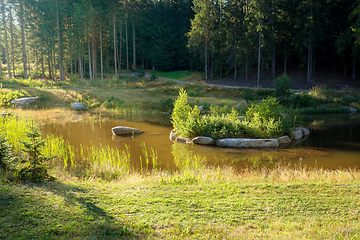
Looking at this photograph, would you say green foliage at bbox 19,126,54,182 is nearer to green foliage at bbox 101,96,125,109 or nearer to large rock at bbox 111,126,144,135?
large rock at bbox 111,126,144,135

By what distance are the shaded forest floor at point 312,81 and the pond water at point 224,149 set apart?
16.6 m

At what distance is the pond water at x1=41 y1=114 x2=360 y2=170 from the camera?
9.61m

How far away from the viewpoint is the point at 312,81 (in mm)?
33281

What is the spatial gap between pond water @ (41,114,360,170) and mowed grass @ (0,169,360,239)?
2.89m

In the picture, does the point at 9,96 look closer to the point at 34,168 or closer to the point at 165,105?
the point at 165,105

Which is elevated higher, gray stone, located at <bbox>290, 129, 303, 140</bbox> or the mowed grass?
the mowed grass

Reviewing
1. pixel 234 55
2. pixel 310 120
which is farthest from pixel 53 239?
pixel 234 55

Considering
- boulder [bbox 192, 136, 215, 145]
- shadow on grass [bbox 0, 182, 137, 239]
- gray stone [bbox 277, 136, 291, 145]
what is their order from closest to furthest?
1. shadow on grass [bbox 0, 182, 137, 239]
2. boulder [bbox 192, 136, 215, 145]
3. gray stone [bbox 277, 136, 291, 145]

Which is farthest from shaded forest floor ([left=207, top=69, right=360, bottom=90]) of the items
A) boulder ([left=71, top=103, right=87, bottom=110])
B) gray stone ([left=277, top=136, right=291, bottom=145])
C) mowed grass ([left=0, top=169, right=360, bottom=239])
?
mowed grass ([left=0, top=169, right=360, bottom=239])

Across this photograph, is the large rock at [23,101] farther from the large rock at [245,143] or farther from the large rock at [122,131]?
the large rock at [245,143]

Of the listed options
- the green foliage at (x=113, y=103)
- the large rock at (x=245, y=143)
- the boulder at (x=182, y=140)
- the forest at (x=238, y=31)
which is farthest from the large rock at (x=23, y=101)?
the large rock at (x=245, y=143)

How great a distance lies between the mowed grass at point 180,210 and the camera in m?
3.77

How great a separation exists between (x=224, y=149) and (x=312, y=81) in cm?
2737

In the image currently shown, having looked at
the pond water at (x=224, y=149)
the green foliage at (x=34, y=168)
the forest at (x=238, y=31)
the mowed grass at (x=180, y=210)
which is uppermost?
the forest at (x=238, y=31)
